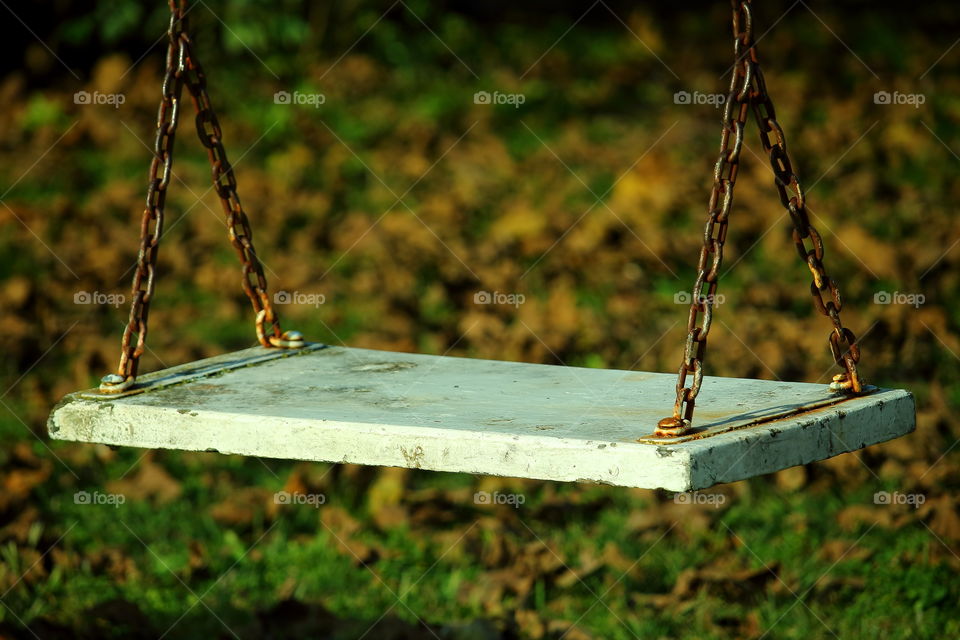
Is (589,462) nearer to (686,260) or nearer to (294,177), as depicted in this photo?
(686,260)

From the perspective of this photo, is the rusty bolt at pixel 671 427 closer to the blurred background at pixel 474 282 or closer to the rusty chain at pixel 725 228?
the rusty chain at pixel 725 228

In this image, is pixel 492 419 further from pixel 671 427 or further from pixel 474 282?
pixel 474 282

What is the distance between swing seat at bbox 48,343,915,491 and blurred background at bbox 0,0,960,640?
2.23 ft

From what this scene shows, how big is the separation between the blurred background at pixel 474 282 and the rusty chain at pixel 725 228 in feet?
3.42

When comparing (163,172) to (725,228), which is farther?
(163,172)

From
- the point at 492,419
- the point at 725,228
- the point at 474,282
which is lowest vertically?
the point at 492,419

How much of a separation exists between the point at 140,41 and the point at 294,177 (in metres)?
1.95

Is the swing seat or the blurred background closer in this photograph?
the swing seat

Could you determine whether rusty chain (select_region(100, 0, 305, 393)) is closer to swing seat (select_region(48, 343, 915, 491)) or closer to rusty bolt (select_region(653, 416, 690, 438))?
swing seat (select_region(48, 343, 915, 491))

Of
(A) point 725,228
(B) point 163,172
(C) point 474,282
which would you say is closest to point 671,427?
(A) point 725,228

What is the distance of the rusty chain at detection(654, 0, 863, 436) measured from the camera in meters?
1.99

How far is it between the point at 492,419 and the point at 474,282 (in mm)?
3136

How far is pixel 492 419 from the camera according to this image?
7.07ft

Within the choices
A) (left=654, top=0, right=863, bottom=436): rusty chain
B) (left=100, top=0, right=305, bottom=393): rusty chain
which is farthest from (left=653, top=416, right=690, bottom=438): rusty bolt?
(left=100, top=0, right=305, bottom=393): rusty chain
